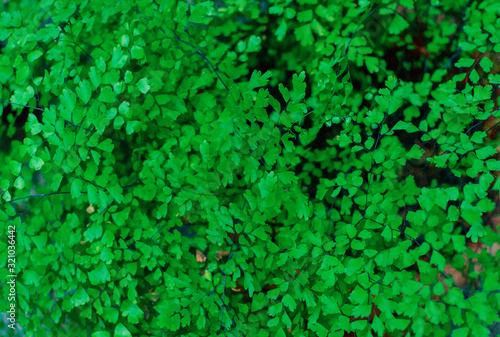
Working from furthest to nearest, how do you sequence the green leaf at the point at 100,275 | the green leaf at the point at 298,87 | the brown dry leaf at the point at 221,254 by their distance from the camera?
the brown dry leaf at the point at 221,254
the green leaf at the point at 100,275
the green leaf at the point at 298,87

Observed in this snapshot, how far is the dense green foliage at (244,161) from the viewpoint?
1638 millimetres

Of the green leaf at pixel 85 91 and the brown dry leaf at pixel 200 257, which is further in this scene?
the brown dry leaf at pixel 200 257

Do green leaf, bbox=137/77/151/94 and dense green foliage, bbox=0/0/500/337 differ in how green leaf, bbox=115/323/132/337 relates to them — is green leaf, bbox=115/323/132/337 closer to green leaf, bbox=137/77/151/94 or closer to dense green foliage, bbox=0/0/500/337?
dense green foliage, bbox=0/0/500/337

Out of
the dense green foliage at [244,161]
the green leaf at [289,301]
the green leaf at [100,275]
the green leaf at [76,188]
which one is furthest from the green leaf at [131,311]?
the green leaf at [289,301]

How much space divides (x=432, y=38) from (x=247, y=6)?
944mm

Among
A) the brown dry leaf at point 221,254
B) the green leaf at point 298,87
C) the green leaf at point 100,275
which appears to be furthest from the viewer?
the brown dry leaf at point 221,254

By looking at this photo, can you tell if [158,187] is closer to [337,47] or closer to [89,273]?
[89,273]

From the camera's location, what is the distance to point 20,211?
2.08 meters

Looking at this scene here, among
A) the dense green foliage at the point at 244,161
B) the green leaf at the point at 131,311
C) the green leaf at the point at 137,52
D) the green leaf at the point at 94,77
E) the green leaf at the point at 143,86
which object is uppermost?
the green leaf at the point at 137,52

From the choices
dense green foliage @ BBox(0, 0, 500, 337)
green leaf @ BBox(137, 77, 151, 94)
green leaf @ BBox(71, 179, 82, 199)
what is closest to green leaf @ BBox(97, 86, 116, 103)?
dense green foliage @ BBox(0, 0, 500, 337)

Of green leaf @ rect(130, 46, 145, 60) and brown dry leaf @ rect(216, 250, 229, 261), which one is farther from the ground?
green leaf @ rect(130, 46, 145, 60)

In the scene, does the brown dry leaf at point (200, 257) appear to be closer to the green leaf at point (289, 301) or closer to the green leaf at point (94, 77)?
the green leaf at point (289, 301)

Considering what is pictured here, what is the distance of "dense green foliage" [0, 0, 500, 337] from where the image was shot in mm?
1638

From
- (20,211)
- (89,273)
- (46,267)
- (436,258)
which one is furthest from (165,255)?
(436,258)
